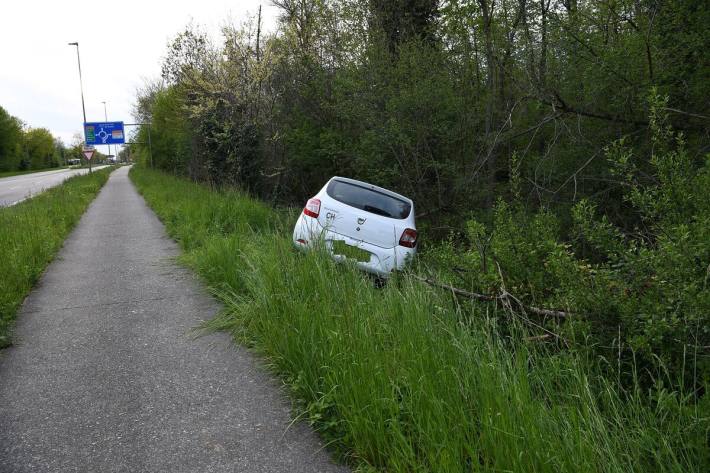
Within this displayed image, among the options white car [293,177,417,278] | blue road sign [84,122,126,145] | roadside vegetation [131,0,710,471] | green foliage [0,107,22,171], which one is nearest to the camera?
roadside vegetation [131,0,710,471]

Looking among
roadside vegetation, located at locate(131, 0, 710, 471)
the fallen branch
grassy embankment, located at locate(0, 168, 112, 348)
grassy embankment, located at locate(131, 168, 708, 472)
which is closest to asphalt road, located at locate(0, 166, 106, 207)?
grassy embankment, located at locate(0, 168, 112, 348)

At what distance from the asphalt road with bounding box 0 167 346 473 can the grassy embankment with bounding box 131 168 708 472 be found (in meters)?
0.25

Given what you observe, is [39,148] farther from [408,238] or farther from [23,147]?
[408,238]

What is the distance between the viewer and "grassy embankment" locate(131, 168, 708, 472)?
2074 millimetres

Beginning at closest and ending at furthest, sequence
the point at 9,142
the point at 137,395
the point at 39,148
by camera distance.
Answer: the point at 137,395
the point at 9,142
the point at 39,148

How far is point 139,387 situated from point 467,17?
11288 mm

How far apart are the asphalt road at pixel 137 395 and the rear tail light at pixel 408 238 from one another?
109 inches

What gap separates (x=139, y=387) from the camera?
143 inches

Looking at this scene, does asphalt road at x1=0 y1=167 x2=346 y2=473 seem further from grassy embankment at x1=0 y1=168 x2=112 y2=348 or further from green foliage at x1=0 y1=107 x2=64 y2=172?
green foliage at x1=0 y1=107 x2=64 y2=172

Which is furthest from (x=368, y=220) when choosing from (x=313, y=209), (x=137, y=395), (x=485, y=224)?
(x=137, y=395)

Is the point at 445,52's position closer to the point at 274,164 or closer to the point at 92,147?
the point at 274,164

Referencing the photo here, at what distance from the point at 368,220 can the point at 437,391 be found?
4680 mm

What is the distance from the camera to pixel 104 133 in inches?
1671

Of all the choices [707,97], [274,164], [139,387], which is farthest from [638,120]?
[274,164]
